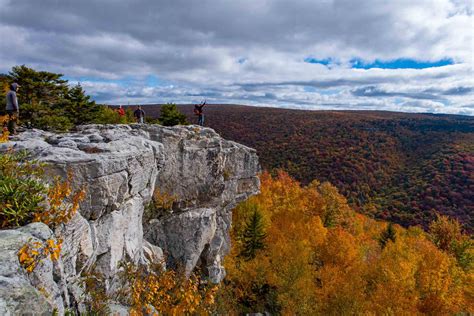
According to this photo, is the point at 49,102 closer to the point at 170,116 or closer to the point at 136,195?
the point at 170,116

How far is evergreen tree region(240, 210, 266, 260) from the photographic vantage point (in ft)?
85.5

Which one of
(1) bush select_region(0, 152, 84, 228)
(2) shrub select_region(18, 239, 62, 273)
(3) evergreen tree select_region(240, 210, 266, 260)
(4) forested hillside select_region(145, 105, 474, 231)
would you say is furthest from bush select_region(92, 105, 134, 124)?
(4) forested hillside select_region(145, 105, 474, 231)

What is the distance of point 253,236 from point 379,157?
85.6 m

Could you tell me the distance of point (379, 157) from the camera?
319 ft

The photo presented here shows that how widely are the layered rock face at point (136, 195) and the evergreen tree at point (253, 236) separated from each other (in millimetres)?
3954

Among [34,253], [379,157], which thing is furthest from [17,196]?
[379,157]

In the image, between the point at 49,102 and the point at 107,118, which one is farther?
the point at 107,118

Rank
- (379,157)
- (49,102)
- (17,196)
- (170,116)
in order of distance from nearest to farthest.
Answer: (17,196) < (49,102) < (170,116) < (379,157)

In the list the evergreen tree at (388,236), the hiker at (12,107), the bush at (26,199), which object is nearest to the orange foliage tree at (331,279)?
the evergreen tree at (388,236)

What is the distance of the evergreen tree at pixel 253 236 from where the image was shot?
85.5ft

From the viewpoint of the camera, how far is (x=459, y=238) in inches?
1615

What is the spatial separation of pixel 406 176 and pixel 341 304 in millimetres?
75313

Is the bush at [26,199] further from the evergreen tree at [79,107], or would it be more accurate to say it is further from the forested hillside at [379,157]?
the forested hillside at [379,157]

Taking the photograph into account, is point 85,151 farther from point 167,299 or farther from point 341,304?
point 341,304
